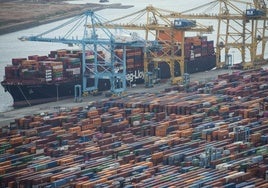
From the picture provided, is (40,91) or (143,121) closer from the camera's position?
(143,121)

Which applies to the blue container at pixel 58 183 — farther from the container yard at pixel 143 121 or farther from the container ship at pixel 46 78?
the container ship at pixel 46 78

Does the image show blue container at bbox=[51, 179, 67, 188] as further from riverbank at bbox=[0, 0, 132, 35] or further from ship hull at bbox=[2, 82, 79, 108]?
riverbank at bbox=[0, 0, 132, 35]

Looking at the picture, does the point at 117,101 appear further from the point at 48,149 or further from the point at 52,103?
the point at 48,149

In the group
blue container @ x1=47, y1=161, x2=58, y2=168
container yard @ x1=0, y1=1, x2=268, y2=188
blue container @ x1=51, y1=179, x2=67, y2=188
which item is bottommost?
blue container @ x1=51, y1=179, x2=67, y2=188

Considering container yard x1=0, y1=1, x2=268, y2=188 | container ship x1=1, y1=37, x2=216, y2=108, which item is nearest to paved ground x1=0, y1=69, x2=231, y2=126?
container yard x1=0, y1=1, x2=268, y2=188

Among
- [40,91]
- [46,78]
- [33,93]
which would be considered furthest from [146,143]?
[33,93]

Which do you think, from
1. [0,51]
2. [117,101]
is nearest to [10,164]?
[117,101]

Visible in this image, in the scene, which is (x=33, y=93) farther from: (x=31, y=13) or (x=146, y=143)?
(x=31, y=13)
